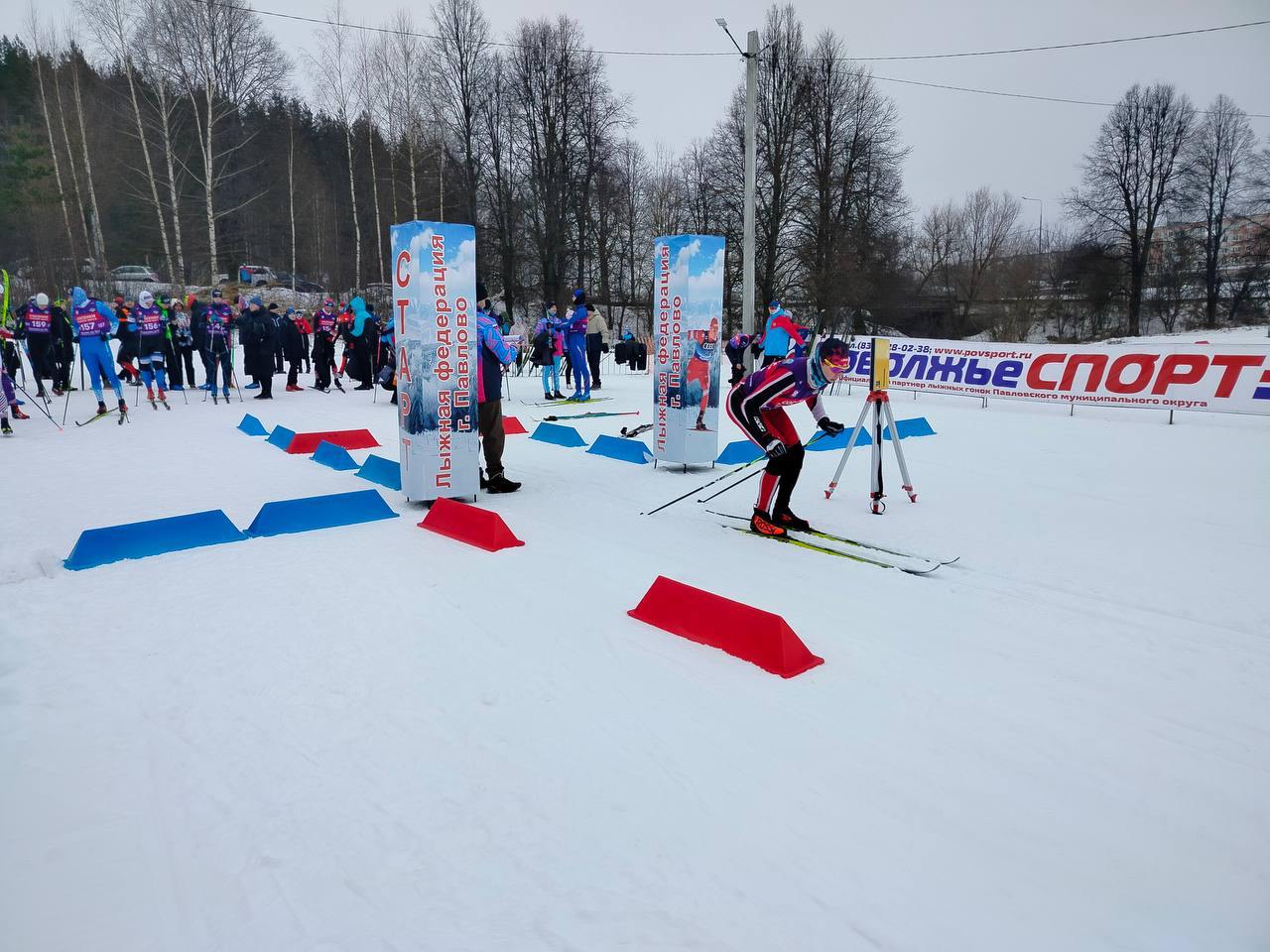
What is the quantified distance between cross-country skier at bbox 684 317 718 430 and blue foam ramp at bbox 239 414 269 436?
7.16 metres

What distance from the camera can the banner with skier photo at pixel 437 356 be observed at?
6.92 metres

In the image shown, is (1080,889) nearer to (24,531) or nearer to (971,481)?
(971,481)

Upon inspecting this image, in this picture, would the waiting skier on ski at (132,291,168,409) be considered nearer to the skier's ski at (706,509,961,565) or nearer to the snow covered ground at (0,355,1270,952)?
the snow covered ground at (0,355,1270,952)

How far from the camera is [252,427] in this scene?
11992 millimetres

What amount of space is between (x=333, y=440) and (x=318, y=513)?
4352mm

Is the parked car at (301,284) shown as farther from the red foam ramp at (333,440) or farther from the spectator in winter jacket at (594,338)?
the red foam ramp at (333,440)

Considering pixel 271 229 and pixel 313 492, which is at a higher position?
pixel 271 229

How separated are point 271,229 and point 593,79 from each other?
20.8 meters

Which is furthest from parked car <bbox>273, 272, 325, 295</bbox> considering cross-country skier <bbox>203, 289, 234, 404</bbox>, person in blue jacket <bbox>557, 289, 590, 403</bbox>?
person in blue jacket <bbox>557, 289, 590, 403</bbox>

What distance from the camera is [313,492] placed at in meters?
8.09

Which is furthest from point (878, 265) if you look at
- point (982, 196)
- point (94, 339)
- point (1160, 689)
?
point (1160, 689)

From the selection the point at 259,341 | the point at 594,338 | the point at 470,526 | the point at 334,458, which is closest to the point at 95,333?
the point at 259,341

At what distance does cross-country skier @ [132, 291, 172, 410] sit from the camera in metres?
14.9

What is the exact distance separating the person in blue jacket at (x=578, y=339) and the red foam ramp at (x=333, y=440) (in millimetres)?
5437
